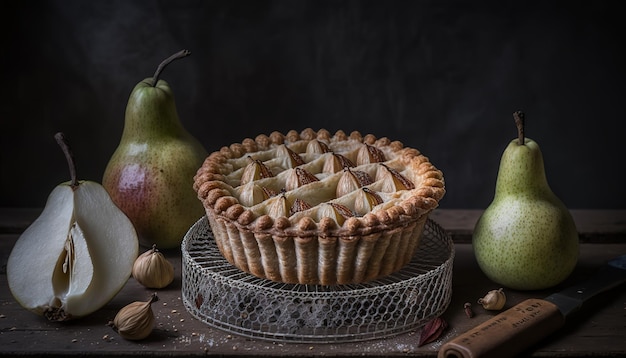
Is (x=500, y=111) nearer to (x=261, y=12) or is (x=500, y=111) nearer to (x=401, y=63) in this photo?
(x=401, y=63)

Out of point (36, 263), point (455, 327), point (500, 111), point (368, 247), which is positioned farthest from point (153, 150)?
point (500, 111)

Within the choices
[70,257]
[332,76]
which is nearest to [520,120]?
[332,76]

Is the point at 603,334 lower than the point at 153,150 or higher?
lower

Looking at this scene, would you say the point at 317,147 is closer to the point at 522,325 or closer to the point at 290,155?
the point at 290,155

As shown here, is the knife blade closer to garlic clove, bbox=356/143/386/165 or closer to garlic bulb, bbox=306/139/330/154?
garlic clove, bbox=356/143/386/165

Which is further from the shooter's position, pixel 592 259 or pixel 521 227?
pixel 592 259

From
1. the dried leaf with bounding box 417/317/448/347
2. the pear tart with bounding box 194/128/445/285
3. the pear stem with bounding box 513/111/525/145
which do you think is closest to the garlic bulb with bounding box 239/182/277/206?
the pear tart with bounding box 194/128/445/285

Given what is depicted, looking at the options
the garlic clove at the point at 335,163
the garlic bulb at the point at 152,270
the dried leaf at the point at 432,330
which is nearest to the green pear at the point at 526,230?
the dried leaf at the point at 432,330

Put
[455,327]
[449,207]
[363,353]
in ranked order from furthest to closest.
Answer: [449,207] → [455,327] → [363,353]
